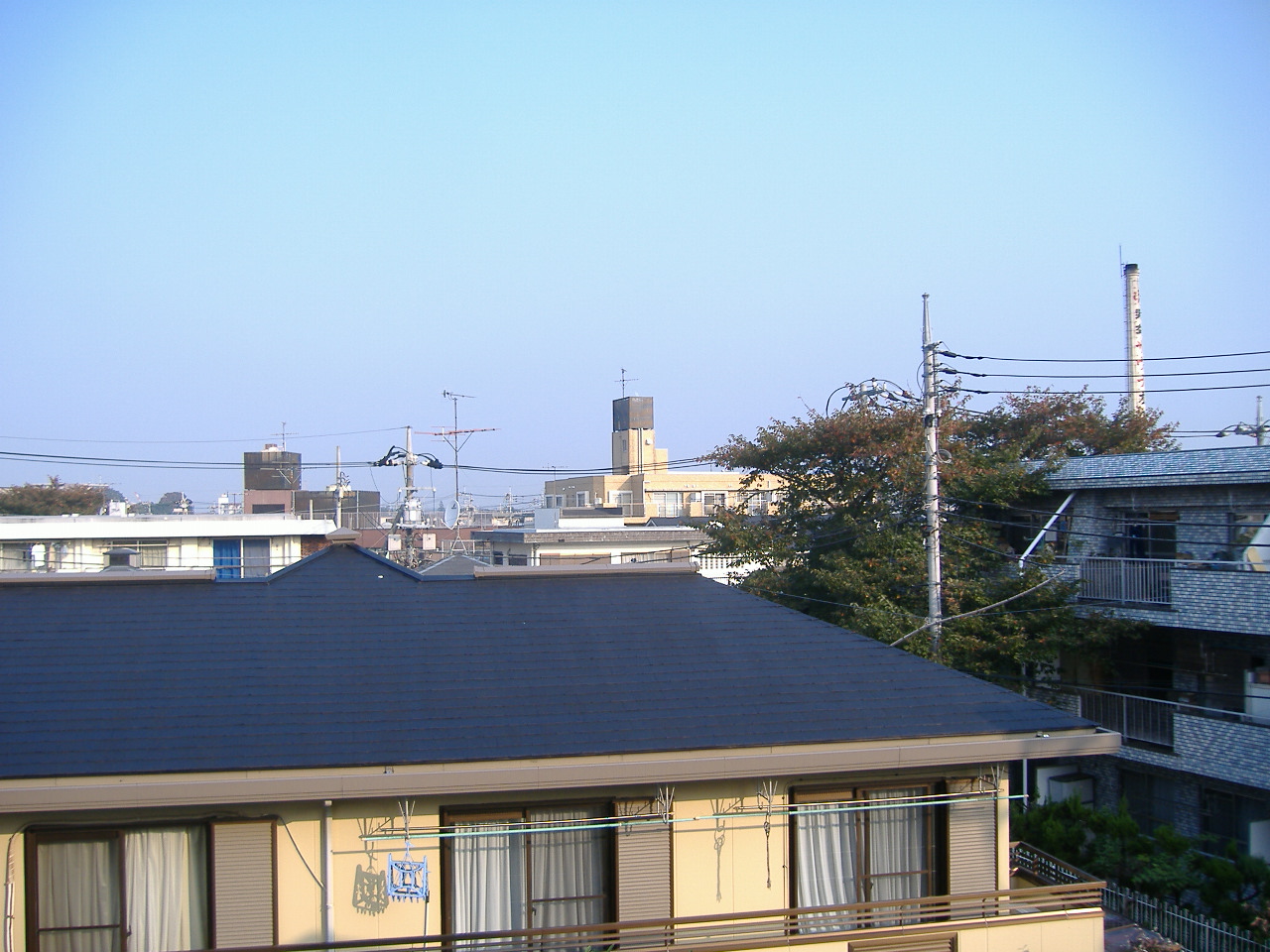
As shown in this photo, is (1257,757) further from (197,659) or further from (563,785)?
(197,659)

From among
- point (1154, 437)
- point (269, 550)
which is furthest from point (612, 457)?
point (1154, 437)

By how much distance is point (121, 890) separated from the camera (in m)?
7.98

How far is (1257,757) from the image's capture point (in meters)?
18.7

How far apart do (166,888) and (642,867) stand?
153 inches

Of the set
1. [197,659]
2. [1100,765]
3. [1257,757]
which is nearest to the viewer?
[197,659]

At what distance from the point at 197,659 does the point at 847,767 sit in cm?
600

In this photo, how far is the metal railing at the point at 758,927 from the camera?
797 centimetres

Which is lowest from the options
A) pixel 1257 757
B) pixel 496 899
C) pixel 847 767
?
pixel 1257 757

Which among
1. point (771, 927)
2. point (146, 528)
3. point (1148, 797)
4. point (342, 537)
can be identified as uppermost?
point (342, 537)

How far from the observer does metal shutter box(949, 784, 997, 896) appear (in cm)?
916

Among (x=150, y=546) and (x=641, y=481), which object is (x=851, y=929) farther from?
(x=641, y=481)

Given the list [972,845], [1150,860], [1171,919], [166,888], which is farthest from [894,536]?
[166,888]

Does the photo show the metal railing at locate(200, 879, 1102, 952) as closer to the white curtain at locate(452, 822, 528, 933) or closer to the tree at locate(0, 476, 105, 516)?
the white curtain at locate(452, 822, 528, 933)

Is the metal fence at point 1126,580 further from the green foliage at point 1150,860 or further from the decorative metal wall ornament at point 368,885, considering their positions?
the decorative metal wall ornament at point 368,885
